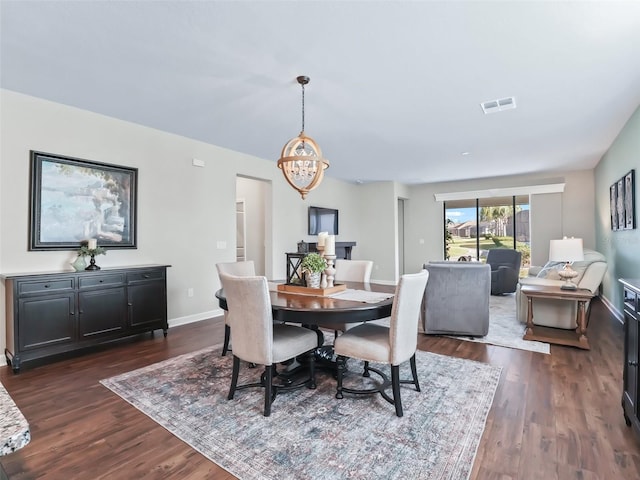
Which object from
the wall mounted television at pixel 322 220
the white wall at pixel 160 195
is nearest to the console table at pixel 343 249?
the wall mounted television at pixel 322 220

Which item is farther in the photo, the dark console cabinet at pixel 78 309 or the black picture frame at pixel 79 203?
the black picture frame at pixel 79 203

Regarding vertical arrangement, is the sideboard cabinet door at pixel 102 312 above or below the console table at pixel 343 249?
below

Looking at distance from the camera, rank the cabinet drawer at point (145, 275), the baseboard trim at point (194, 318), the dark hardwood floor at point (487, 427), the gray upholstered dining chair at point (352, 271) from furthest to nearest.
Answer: the baseboard trim at point (194, 318)
the cabinet drawer at point (145, 275)
the gray upholstered dining chair at point (352, 271)
the dark hardwood floor at point (487, 427)

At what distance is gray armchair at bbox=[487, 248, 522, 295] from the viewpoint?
256 inches

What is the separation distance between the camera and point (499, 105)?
3.47 meters

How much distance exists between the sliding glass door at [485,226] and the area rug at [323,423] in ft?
18.4

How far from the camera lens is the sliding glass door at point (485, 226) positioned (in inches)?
301

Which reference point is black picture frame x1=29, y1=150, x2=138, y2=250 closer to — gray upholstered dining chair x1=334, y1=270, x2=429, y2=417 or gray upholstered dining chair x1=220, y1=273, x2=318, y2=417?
gray upholstered dining chair x1=220, y1=273, x2=318, y2=417

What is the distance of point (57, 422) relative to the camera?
2164mm

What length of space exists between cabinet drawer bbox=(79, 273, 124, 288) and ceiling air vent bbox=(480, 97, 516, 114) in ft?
13.9

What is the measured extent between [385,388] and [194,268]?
3267mm

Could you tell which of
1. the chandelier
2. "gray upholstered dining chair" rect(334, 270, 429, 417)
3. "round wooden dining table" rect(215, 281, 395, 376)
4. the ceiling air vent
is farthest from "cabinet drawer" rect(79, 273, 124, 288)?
the ceiling air vent

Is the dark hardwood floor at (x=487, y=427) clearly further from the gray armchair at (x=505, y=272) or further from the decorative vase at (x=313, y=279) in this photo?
the gray armchair at (x=505, y=272)

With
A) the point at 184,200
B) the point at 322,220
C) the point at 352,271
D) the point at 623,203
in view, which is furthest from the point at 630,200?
the point at 184,200
